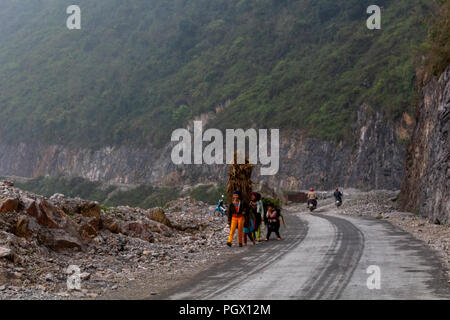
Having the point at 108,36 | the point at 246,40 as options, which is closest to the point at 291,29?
the point at 246,40

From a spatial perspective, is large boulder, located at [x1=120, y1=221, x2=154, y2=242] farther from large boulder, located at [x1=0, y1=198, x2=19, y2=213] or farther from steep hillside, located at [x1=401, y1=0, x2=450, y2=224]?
steep hillside, located at [x1=401, y1=0, x2=450, y2=224]

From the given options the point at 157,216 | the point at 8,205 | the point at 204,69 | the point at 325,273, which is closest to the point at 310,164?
the point at 157,216

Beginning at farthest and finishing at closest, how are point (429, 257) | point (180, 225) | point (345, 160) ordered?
point (345, 160), point (180, 225), point (429, 257)

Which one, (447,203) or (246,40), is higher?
(246,40)

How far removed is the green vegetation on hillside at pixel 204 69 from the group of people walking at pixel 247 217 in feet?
132

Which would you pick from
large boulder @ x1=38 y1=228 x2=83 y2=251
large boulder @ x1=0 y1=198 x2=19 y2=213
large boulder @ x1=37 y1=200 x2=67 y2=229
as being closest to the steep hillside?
large boulder @ x1=38 y1=228 x2=83 y2=251

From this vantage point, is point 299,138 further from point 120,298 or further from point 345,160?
point 120,298

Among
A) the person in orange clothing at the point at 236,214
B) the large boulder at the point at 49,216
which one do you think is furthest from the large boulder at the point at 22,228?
the person in orange clothing at the point at 236,214

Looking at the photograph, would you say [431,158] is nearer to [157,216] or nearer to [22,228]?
[157,216]

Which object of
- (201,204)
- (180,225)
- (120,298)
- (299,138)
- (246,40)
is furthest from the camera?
(246,40)

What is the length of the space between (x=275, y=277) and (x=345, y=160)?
49.3m

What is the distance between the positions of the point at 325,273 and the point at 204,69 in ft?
319

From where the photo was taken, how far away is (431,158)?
2247cm

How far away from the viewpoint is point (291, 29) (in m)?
97.9
